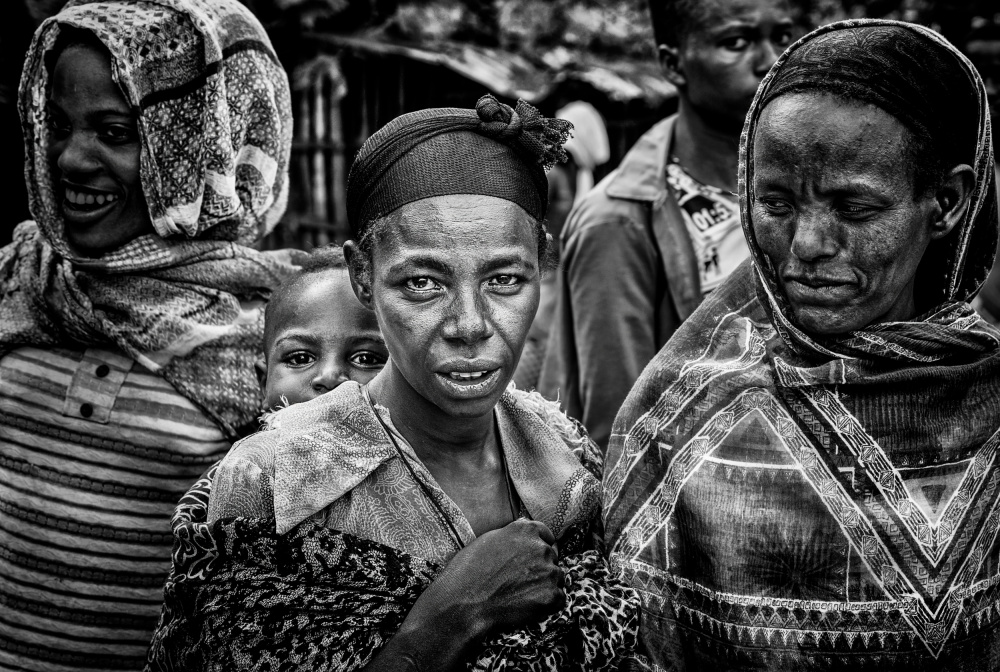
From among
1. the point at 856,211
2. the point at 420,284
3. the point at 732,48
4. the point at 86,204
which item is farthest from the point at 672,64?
the point at 86,204

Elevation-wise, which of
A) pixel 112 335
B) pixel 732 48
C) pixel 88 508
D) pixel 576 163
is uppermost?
pixel 732 48

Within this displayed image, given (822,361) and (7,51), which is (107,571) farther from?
→ (7,51)

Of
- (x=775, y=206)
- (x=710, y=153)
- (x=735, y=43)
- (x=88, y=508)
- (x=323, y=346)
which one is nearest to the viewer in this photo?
(x=775, y=206)

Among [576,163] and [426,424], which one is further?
[576,163]

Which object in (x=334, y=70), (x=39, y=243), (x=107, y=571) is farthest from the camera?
(x=334, y=70)

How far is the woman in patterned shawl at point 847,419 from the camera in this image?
203 cm

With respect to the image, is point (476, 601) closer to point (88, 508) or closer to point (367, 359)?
point (367, 359)

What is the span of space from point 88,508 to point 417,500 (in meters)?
1.17

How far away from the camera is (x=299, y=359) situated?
264 centimetres

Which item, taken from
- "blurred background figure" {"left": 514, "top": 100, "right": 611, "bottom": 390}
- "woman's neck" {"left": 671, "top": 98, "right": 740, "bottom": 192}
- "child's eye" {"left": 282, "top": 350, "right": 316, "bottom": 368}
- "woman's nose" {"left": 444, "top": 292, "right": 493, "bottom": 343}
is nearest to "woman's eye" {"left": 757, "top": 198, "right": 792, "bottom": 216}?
"woman's nose" {"left": 444, "top": 292, "right": 493, "bottom": 343}

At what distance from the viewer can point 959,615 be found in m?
2.07

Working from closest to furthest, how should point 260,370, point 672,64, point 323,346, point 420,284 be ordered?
point 420,284 → point 323,346 → point 260,370 → point 672,64

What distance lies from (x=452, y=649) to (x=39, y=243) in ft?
6.38

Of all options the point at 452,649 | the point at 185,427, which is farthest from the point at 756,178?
the point at 185,427
